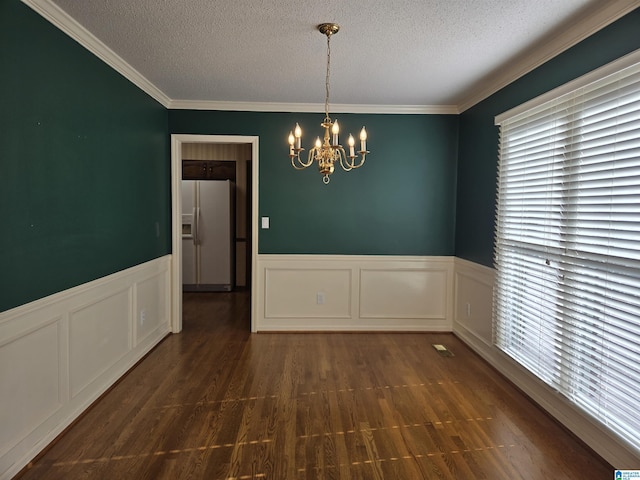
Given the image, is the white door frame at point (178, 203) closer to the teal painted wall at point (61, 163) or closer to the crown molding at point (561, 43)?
the teal painted wall at point (61, 163)

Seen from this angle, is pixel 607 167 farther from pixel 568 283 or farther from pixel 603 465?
pixel 603 465

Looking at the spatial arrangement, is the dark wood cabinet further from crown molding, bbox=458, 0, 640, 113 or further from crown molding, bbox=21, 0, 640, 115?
crown molding, bbox=458, 0, 640, 113

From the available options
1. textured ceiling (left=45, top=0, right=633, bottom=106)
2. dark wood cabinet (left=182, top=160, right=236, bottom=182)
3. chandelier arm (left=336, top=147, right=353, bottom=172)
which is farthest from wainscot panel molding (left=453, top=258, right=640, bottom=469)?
dark wood cabinet (left=182, top=160, right=236, bottom=182)

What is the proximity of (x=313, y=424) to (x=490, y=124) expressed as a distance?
2995mm

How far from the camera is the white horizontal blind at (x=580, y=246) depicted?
204 centimetres

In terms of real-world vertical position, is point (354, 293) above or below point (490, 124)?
below

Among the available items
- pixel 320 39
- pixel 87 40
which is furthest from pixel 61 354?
pixel 320 39

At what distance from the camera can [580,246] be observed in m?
2.43

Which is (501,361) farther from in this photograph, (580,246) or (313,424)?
(313,424)

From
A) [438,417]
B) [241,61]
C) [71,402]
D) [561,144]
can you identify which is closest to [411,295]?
[438,417]

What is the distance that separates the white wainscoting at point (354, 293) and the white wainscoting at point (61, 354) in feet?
4.79

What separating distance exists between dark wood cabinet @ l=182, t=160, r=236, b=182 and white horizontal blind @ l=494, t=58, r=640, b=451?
4.71m

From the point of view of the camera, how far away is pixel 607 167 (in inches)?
86.5

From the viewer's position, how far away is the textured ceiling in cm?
228
